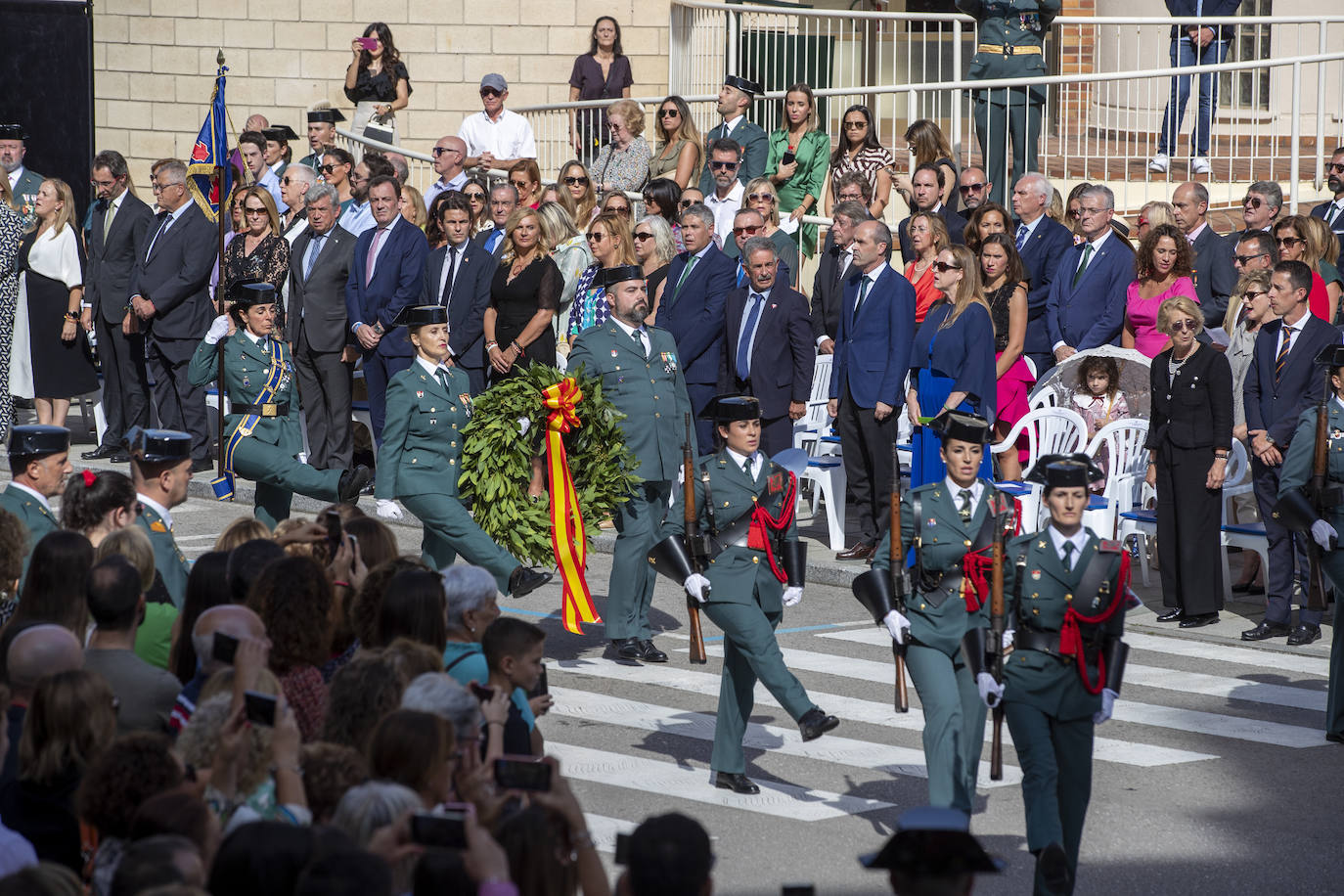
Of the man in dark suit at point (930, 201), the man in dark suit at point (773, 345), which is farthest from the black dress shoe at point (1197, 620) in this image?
the man in dark suit at point (930, 201)

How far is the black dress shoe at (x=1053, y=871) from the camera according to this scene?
6.89 meters

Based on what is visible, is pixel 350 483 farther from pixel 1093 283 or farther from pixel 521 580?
pixel 1093 283

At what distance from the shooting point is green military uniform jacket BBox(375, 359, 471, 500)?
11133 mm

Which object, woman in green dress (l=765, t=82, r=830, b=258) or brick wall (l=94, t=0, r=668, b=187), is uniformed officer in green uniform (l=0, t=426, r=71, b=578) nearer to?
woman in green dress (l=765, t=82, r=830, b=258)

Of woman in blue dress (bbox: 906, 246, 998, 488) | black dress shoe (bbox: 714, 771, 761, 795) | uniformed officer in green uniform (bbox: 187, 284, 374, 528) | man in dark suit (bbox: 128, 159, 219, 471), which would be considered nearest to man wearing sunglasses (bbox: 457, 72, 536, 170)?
man in dark suit (bbox: 128, 159, 219, 471)

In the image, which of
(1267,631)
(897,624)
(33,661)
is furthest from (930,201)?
(33,661)

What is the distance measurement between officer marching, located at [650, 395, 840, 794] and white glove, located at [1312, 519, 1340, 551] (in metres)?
2.71

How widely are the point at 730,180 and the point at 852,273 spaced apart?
285cm

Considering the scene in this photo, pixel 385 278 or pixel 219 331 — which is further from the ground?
pixel 385 278

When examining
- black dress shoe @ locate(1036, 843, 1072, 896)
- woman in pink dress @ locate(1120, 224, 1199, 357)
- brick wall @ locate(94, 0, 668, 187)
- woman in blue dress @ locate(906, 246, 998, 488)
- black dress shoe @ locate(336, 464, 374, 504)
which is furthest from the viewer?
brick wall @ locate(94, 0, 668, 187)

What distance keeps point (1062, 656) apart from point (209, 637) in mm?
3170

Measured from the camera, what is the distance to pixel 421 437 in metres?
11.2

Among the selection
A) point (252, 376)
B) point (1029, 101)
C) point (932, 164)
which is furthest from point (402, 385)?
point (1029, 101)

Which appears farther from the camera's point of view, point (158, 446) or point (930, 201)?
point (930, 201)
